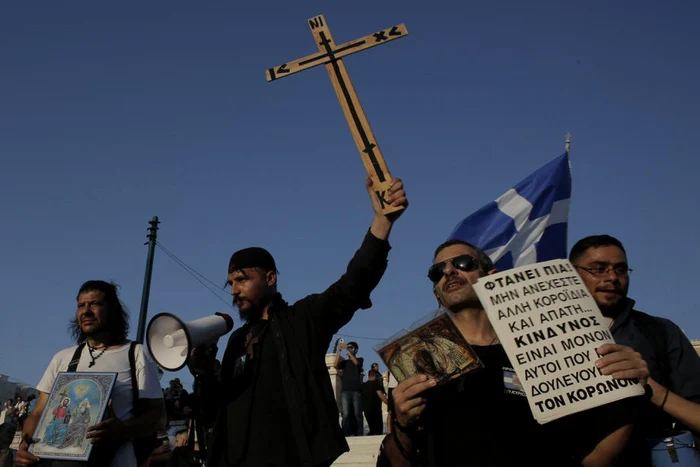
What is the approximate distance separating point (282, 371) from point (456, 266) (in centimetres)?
107

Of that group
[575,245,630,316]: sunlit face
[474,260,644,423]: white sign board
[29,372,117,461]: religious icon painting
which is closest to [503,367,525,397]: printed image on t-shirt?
[474,260,644,423]: white sign board

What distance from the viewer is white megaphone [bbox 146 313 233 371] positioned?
3521 millimetres

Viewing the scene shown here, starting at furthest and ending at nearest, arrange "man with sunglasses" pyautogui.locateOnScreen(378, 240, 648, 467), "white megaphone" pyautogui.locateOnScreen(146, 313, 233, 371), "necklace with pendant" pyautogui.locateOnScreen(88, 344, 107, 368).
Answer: "necklace with pendant" pyautogui.locateOnScreen(88, 344, 107, 368)
"white megaphone" pyautogui.locateOnScreen(146, 313, 233, 371)
"man with sunglasses" pyautogui.locateOnScreen(378, 240, 648, 467)

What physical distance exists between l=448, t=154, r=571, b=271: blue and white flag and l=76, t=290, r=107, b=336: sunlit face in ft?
14.7

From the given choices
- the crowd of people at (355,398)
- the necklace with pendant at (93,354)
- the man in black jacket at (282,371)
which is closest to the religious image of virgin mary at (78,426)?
the necklace with pendant at (93,354)

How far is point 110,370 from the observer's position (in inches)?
171

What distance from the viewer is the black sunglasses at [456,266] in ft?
9.83

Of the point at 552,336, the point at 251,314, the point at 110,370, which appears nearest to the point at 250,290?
the point at 251,314

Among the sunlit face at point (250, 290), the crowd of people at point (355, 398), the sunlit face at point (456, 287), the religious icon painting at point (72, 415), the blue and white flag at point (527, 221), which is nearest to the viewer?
the sunlit face at point (456, 287)

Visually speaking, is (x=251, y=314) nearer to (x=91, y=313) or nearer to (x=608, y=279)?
(x=91, y=313)

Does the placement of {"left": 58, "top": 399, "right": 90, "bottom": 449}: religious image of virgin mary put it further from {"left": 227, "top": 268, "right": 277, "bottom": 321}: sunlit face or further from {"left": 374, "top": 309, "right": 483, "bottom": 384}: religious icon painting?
{"left": 374, "top": 309, "right": 483, "bottom": 384}: religious icon painting

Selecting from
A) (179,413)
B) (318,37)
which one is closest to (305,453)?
(318,37)

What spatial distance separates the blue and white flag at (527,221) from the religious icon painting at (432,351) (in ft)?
17.6

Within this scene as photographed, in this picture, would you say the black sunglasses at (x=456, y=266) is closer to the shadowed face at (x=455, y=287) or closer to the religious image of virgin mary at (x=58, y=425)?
the shadowed face at (x=455, y=287)
